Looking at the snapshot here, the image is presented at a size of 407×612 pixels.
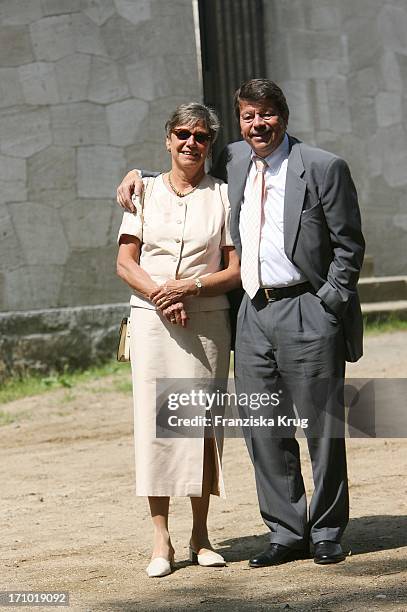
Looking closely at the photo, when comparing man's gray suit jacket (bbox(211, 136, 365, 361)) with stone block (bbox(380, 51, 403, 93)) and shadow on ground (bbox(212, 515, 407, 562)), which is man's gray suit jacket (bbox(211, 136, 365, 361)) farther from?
stone block (bbox(380, 51, 403, 93))

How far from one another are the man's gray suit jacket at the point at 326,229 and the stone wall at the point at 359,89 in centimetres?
733

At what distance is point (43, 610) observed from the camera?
4441mm

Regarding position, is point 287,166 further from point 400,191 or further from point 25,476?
point 400,191

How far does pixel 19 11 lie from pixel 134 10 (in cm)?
103

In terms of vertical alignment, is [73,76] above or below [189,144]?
above

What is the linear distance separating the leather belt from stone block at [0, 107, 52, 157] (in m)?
5.56

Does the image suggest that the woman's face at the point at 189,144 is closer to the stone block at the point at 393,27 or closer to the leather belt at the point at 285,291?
the leather belt at the point at 285,291

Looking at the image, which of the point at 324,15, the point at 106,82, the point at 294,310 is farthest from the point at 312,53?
the point at 294,310

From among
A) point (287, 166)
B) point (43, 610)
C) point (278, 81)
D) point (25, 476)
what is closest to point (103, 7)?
point (278, 81)

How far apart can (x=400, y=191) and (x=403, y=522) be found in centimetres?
747

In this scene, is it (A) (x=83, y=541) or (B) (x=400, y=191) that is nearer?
(A) (x=83, y=541)

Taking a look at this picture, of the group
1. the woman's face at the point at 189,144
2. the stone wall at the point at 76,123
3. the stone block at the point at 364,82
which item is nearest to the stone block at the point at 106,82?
the stone wall at the point at 76,123

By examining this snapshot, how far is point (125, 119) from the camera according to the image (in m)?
10.4

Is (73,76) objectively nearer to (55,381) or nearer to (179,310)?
(55,381)
